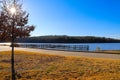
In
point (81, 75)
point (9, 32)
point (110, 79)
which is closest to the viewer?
point (110, 79)

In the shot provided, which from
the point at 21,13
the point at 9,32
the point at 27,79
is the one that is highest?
the point at 21,13

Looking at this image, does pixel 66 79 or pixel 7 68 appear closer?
pixel 66 79

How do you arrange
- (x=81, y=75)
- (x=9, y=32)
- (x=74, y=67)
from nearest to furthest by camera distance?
(x=81, y=75) < (x=9, y=32) < (x=74, y=67)

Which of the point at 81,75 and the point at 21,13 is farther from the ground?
the point at 21,13

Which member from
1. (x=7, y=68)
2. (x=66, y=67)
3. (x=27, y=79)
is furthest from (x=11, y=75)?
(x=66, y=67)

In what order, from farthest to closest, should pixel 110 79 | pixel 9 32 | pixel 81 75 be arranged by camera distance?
pixel 9 32 < pixel 81 75 < pixel 110 79

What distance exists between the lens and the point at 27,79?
14617mm

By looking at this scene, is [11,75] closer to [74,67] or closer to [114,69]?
[74,67]

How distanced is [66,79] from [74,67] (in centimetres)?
337

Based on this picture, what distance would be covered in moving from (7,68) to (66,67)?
4191mm

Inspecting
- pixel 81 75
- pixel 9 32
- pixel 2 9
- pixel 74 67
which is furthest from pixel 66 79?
pixel 2 9

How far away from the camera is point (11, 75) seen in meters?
15.3

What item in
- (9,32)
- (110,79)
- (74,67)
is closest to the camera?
(110,79)

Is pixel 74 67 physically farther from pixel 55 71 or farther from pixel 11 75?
pixel 11 75
